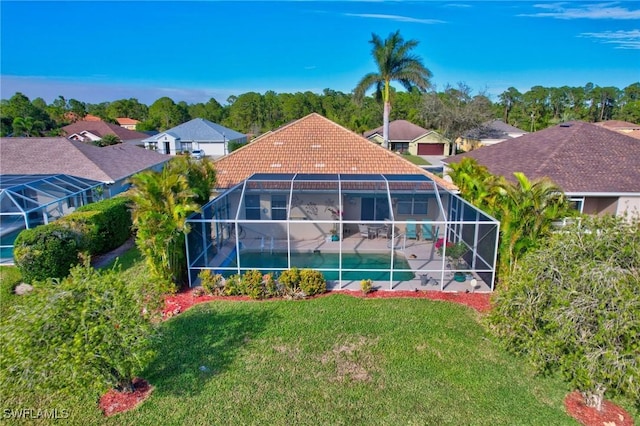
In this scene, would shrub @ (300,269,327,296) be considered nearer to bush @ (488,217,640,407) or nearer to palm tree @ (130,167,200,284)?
palm tree @ (130,167,200,284)

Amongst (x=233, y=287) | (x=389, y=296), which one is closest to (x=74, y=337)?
(x=233, y=287)

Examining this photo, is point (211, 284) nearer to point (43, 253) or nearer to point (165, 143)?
point (43, 253)

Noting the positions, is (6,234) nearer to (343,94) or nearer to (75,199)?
(75,199)

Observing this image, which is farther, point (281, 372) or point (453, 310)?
point (453, 310)

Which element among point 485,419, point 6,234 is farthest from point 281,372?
point 6,234

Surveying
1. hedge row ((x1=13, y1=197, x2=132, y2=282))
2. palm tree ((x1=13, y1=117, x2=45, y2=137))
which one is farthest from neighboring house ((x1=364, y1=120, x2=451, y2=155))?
hedge row ((x1=13, y1=197, x2=132, y2=282))
